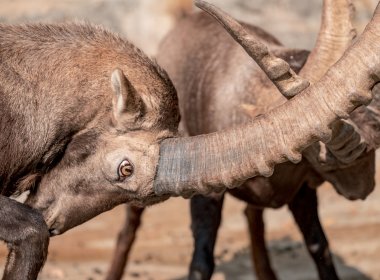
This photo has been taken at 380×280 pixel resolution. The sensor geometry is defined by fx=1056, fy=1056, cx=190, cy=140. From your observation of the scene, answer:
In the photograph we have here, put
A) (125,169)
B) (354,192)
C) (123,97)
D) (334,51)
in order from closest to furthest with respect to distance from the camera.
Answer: (123,97), (125,169), (334,51), (354,192)

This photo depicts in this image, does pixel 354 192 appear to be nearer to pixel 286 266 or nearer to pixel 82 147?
pixel 82 147

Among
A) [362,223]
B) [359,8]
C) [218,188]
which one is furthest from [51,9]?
[218,188]

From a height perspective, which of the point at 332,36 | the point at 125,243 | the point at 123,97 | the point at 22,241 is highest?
the point at 332,36

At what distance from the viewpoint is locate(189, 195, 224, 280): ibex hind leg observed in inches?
310

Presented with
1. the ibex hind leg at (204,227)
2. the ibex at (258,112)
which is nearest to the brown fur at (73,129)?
the ibex at (258,112)

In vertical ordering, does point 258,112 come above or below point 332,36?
below

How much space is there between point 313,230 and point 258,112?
1426 mm

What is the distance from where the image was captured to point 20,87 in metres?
6.19

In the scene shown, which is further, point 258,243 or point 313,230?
point 258,243

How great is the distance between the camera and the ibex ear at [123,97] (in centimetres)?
589

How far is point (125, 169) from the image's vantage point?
20.1ft

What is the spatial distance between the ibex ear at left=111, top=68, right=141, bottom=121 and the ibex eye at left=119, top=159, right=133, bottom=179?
0.26 m

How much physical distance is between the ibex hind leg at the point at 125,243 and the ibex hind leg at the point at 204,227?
144cm

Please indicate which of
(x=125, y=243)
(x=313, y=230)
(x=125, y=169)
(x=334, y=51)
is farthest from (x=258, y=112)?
(x=125, y=243)
